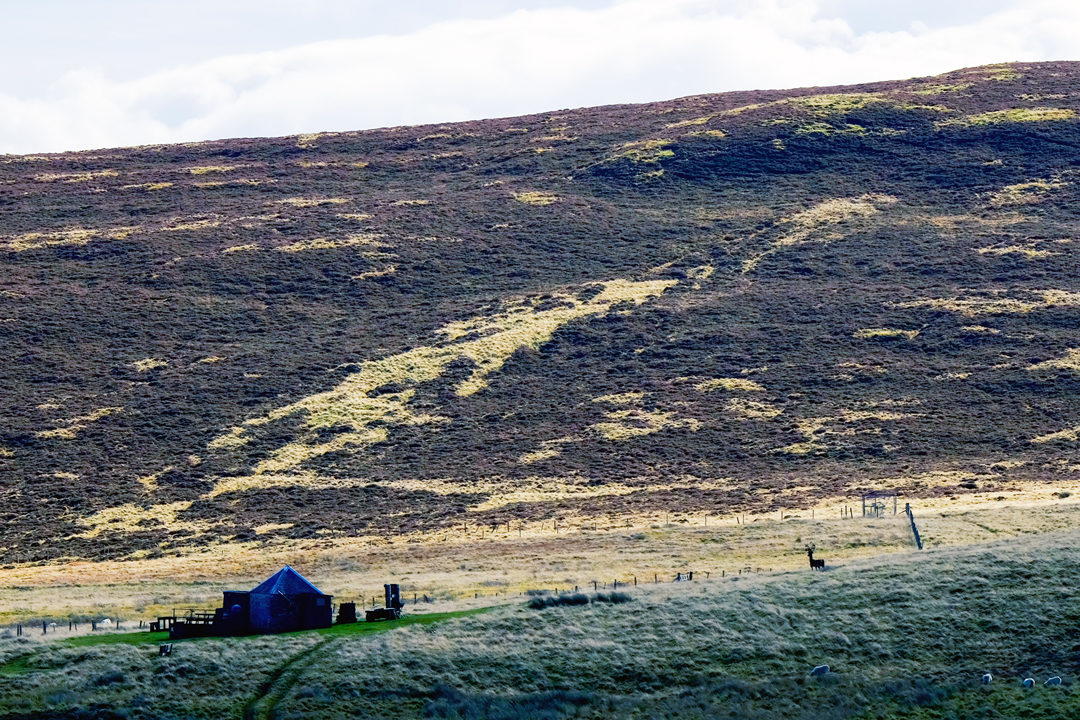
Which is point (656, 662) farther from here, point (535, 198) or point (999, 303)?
point (535, 198)

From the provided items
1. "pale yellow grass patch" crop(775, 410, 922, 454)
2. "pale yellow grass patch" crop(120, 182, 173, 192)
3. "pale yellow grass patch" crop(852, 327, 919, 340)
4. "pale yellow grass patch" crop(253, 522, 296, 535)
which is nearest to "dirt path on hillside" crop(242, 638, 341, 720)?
"pale yellow grass patch" crop(253, 522, 296, 535)

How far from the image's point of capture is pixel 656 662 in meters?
32.5

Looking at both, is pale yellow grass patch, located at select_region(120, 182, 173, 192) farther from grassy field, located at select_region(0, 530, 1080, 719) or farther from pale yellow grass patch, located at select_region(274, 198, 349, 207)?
grassy field, located at select_region(0, 530, 1080, 719)

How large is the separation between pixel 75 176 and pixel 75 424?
164ft

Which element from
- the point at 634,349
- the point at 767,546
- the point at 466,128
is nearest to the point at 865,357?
the point at 634,349

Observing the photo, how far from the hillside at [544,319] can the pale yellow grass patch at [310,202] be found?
0.32 meters

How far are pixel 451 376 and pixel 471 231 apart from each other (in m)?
24.3

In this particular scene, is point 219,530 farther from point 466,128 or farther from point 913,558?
point 466,128

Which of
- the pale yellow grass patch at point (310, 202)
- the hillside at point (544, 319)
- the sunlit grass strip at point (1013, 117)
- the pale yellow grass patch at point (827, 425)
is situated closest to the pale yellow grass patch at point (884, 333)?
the hillside at point (544, 319)

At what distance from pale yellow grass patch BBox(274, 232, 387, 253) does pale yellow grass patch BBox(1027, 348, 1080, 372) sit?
4549cm

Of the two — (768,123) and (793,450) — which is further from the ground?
(768,123)

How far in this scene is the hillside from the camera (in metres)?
68.6

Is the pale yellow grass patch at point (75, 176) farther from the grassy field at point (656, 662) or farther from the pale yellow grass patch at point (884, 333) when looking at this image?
the grassy field at point (656, 662)

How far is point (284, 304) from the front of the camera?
94375 millimetres
